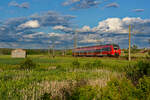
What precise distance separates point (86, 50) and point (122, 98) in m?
51.3

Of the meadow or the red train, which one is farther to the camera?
the red train

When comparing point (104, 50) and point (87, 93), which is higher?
point (104, 50)

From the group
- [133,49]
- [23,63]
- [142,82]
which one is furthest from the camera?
[133,49]

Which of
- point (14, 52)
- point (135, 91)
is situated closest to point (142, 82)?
point (135, 91)

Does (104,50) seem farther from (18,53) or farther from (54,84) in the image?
(54,84)

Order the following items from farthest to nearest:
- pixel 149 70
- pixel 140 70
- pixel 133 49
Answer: pixel 133 49, pixel 140 70, pixel 149 70

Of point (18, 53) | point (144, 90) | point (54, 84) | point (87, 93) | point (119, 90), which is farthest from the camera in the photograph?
point (18, 53)

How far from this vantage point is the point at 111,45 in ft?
140

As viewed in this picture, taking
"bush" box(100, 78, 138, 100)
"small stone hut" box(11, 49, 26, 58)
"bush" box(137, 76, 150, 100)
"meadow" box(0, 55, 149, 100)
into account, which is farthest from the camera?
"small stone hut" box(11, 49, 26, 58)

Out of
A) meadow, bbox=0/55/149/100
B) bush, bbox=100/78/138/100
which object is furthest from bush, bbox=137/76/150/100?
meadow, bbox=0/55/149/100

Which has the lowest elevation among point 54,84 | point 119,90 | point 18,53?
point 54,84

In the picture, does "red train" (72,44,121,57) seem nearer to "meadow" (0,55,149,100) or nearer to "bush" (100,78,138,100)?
"meadow" (0,55,149,100)

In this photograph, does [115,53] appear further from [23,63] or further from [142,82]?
[142,82]

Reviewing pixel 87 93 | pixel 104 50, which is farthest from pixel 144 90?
pixel 104 50
